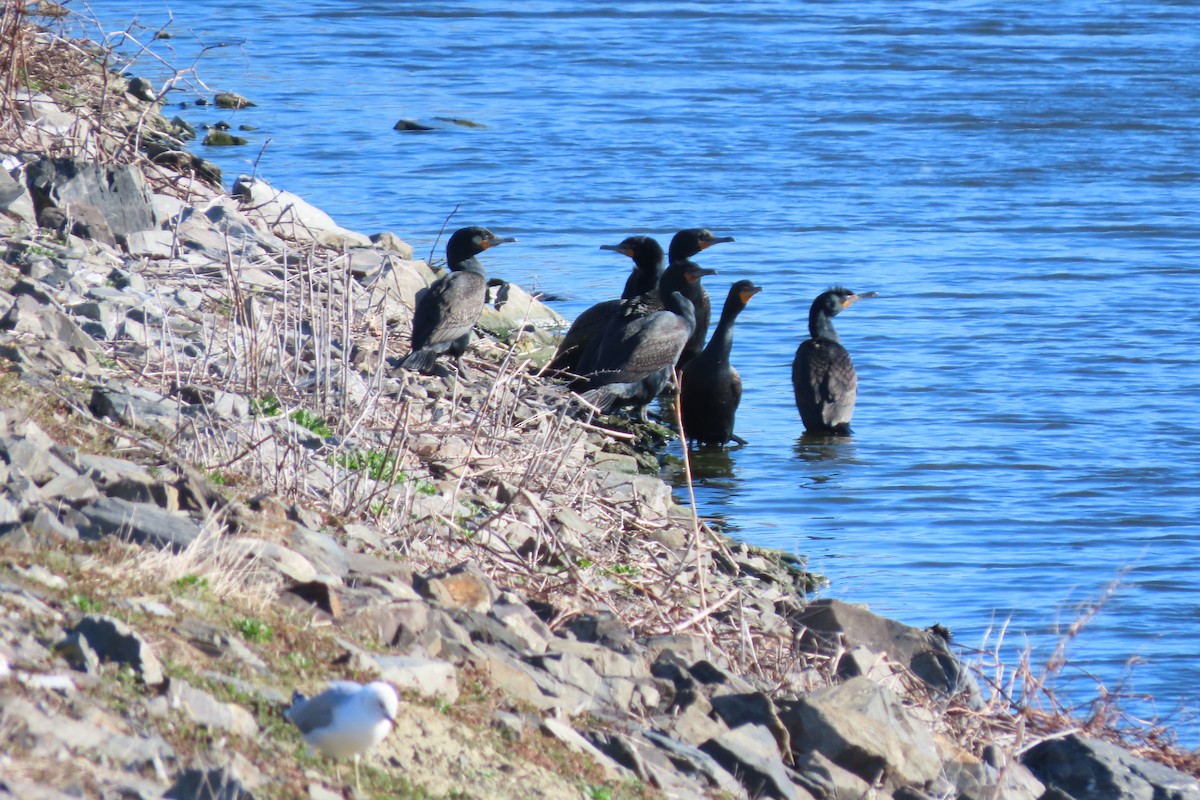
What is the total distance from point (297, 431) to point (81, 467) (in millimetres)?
1550

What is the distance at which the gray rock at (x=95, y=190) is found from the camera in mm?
9203

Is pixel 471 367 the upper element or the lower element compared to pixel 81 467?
lower

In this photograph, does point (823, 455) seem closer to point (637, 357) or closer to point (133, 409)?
point (637, 357)

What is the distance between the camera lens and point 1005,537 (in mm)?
9055

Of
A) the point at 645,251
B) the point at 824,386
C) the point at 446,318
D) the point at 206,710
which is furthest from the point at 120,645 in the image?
the point at 645,251

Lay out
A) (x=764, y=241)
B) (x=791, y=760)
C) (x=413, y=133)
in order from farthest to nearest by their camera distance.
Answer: (x=413, y=133)
(x=764, y=241)
(x=791, y=760)

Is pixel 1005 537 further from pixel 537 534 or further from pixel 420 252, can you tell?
pixel 420 252

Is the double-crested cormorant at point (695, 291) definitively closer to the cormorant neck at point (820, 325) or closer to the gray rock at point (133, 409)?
the cormorant neck at point (820, 325)

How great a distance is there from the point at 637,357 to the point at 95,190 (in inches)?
132

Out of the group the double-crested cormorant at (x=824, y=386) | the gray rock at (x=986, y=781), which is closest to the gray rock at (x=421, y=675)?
the gray rock at (x=986, y=781)

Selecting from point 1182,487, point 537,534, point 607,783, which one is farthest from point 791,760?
point 1182,487

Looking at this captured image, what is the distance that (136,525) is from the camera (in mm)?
4574

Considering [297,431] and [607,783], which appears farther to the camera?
[297,431]

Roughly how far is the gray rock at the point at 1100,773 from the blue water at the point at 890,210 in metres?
0.52
